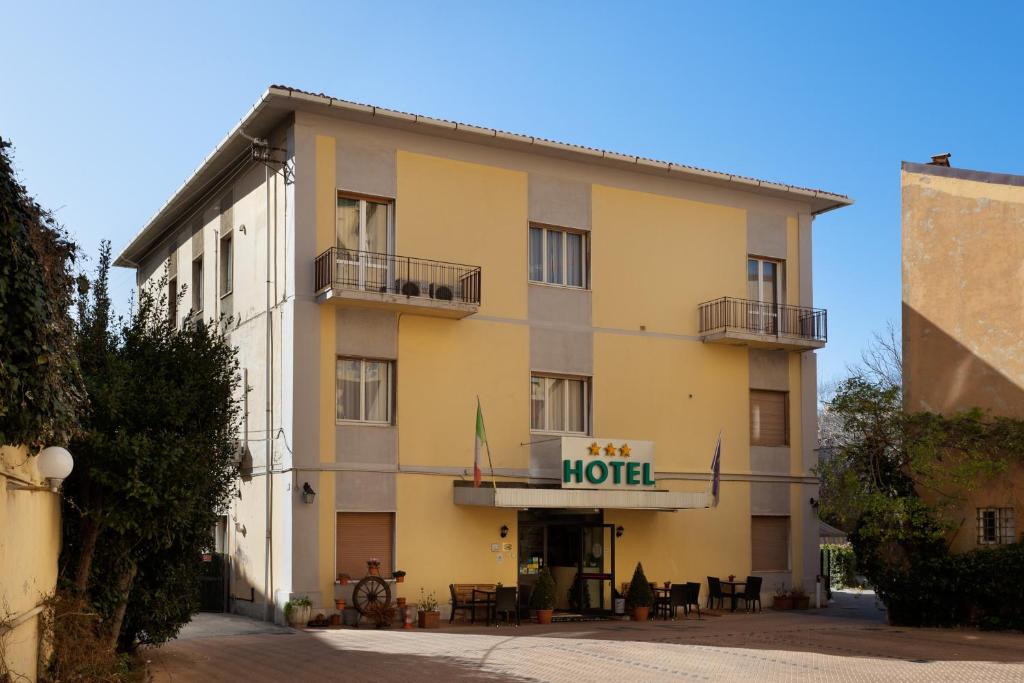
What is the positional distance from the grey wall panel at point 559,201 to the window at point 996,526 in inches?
384

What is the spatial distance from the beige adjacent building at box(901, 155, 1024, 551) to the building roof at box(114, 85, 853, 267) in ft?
13.1

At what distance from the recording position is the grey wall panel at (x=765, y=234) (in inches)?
1038

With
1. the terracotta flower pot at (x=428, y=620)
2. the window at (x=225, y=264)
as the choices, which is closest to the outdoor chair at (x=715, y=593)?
the terracotta flower pot at (x=428, y=620)

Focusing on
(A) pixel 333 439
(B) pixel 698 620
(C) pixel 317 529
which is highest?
(A) pixel 333 439

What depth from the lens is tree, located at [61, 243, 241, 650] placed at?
12.3 metres

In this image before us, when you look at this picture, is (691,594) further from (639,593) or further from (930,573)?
(930,573)

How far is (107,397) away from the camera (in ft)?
40.4

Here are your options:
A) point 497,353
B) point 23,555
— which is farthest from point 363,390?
point 23,555

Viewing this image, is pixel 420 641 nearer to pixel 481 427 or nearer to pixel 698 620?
pixel 481 427

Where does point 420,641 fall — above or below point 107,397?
below

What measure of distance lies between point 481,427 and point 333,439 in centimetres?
278

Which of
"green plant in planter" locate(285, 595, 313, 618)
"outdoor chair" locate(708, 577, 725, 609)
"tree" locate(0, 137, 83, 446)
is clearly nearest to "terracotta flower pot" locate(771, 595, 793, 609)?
"outdoor chair" locate(708, 577, 725, 609)

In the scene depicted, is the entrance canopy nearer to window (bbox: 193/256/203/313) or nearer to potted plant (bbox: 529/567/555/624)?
potted plant (bbox: 529/567/555/624)

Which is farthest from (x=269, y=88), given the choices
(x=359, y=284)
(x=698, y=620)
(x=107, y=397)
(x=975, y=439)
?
(x=975, y=439)
